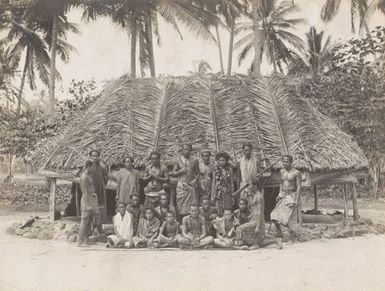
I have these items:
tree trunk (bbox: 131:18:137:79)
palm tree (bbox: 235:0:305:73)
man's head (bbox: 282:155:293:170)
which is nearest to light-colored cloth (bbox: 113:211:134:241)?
man's head (bbox: 282:155:293:170)

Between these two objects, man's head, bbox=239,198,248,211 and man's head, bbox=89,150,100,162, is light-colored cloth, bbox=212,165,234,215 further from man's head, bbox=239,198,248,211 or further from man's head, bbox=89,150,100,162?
man's head, bbox=89,150,100,162

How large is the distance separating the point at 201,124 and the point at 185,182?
1799 mm

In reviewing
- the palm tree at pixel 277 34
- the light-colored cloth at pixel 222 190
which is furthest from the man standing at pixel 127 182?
the palm tree at pixel 277 34

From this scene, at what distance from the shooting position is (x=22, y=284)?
22.3ft

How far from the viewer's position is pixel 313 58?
85.0 feet

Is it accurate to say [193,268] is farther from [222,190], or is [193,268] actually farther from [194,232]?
[222,190]

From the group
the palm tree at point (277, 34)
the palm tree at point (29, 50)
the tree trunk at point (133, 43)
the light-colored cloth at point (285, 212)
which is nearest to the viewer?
the light-colored cloth at point (285, 212)

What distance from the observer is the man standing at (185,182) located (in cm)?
942

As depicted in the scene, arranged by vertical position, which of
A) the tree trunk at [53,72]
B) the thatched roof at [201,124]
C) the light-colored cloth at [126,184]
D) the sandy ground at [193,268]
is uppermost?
the tree trunk at [53,72]

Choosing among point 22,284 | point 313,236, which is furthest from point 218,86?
point 22,284

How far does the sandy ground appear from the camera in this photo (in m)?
6.61

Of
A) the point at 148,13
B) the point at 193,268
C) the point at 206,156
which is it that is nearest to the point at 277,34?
the point at 148,13

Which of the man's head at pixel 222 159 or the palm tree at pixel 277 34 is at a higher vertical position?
the palm tree at pixel 277 34

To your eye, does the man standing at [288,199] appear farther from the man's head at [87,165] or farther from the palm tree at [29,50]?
the palm tree at [29,50]
